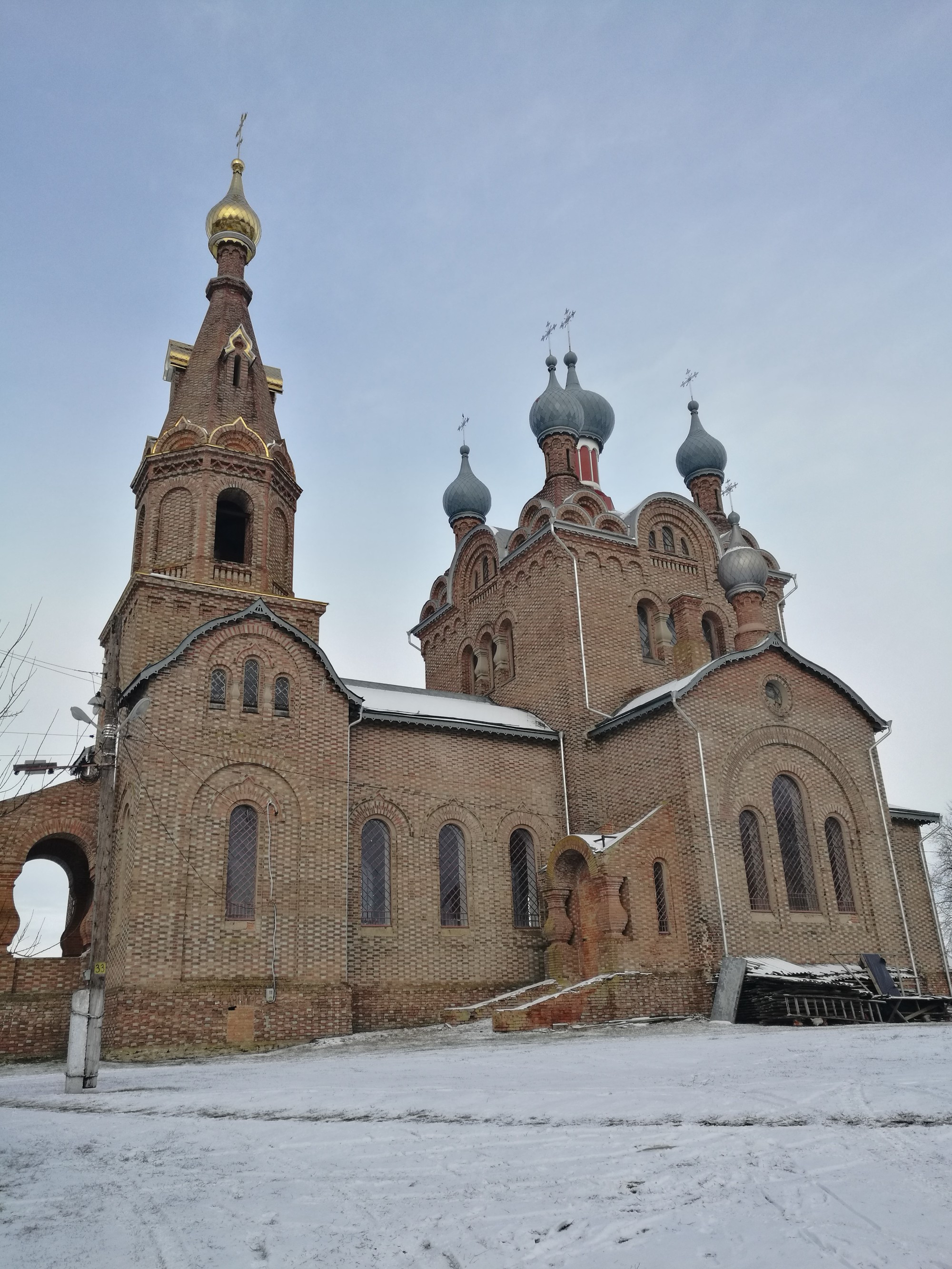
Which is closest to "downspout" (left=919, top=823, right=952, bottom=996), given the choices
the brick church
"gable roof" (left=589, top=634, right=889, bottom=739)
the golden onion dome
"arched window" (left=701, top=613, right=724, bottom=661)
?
the brick church

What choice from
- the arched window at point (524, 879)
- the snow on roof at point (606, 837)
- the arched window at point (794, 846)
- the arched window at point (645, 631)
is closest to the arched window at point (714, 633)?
the arched window at point (645, 631)

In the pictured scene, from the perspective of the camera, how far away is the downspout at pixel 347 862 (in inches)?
617

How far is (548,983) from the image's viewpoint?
1655 cm

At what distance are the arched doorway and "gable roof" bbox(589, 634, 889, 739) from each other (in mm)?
9594

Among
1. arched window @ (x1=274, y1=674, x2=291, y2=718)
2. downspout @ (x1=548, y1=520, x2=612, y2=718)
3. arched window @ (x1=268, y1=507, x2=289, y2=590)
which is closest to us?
arched window @ (x1=274, y1=674, x2=291, y2=718)

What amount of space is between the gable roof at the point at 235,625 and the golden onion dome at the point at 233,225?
9135mm

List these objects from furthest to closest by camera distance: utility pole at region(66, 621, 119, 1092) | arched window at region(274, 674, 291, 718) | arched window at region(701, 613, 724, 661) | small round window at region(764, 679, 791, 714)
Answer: arched window at region(701, 613, 724, 661) → small round window at region(764, 679, 791, 714) → arched window at region(274, 674, 291, 718) → utility pole at region(66, 621, 119, 1092)

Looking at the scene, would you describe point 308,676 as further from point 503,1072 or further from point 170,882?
point 503,1072

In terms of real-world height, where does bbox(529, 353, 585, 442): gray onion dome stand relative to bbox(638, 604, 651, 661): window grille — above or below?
above

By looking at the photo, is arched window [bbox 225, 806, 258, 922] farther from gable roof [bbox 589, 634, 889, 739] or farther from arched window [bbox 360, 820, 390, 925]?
gable roof [bbox 589, 634, 889, 739]

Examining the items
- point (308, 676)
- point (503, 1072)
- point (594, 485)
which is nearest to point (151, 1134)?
point (503, 1072)

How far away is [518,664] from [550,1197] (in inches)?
711

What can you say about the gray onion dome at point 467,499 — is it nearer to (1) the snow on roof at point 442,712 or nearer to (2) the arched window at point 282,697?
(1) the snow on roof at point 442,712

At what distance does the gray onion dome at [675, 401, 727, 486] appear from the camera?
27.7m
